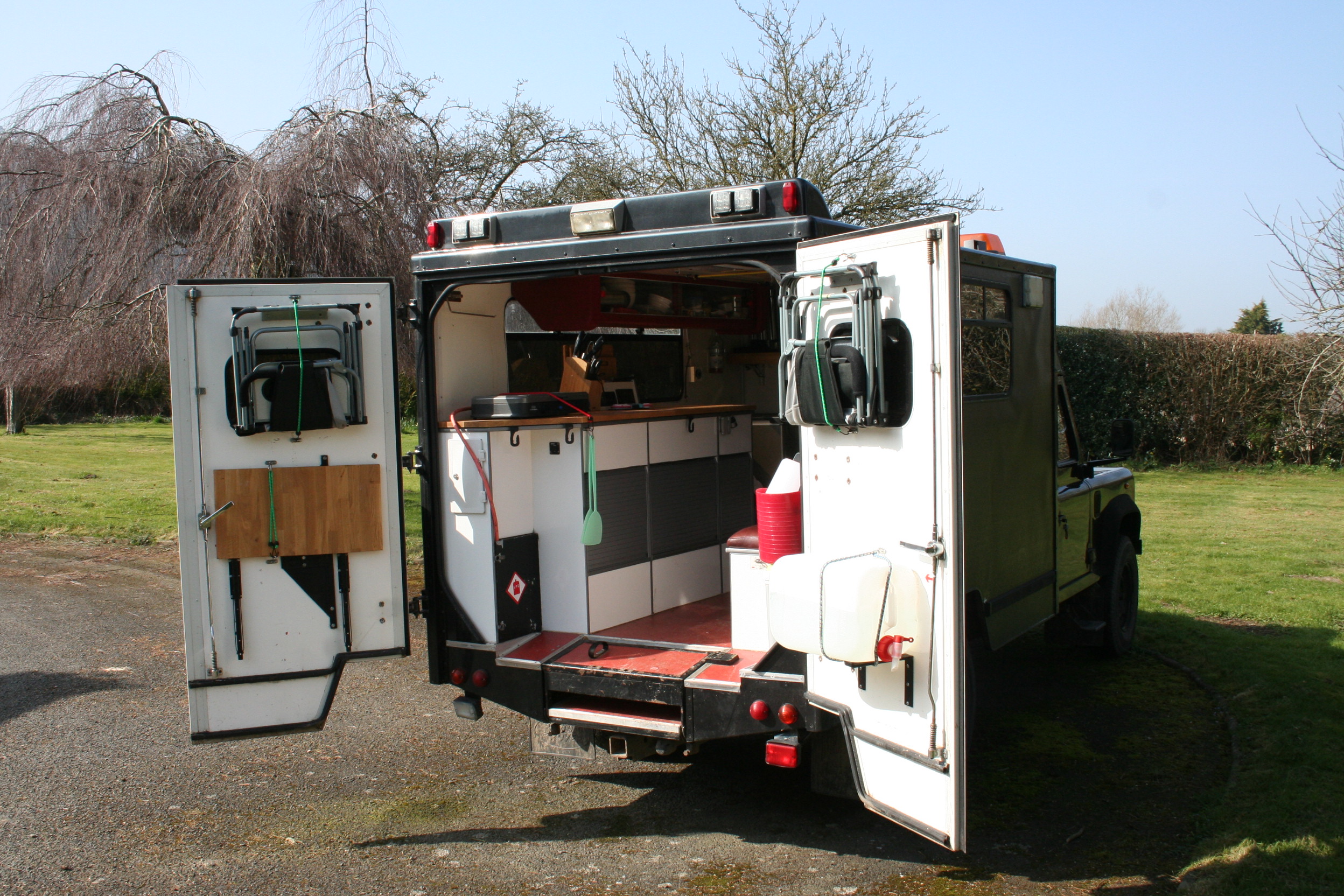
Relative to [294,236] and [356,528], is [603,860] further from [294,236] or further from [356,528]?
[294,236]

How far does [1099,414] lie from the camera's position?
17.2m

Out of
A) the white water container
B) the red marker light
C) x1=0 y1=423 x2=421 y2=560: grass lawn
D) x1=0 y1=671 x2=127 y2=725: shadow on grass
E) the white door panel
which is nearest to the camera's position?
the white door panel

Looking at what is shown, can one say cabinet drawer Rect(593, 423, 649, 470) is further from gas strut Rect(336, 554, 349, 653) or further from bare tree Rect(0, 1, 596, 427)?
bare tree Rect(0, 1, 596, 427)

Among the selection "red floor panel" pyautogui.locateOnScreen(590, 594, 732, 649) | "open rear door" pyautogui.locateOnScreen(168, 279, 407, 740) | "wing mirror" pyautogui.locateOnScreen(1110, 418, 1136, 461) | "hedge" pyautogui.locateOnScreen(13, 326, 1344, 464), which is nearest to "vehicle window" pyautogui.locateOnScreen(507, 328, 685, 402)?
"open rear door" pyautogui.locateOnScreen(168, 279, 407, 740)

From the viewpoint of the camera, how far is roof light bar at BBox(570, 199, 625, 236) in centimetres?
440

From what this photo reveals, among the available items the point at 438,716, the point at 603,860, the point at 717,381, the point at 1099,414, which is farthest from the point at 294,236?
the point at 1099,414

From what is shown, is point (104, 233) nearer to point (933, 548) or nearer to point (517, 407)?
point (517, 407)

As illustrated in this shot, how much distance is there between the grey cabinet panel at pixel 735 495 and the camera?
6.08m

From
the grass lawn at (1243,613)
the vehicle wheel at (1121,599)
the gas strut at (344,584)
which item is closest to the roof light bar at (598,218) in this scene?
the gas strut at (344,584)

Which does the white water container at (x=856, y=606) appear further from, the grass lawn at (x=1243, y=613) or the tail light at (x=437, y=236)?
the tail light at (x=437, y=236)

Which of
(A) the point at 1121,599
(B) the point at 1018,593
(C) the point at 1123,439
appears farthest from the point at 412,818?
(A) the point at 1121,599

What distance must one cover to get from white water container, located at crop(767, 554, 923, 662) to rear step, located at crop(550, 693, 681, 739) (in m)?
0.95

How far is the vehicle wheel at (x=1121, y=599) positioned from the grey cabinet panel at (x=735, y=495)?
235 centimetres

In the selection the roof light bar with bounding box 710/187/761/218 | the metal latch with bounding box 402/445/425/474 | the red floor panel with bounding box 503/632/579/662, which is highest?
the roof light bar with bounding box 710/187/761/218
